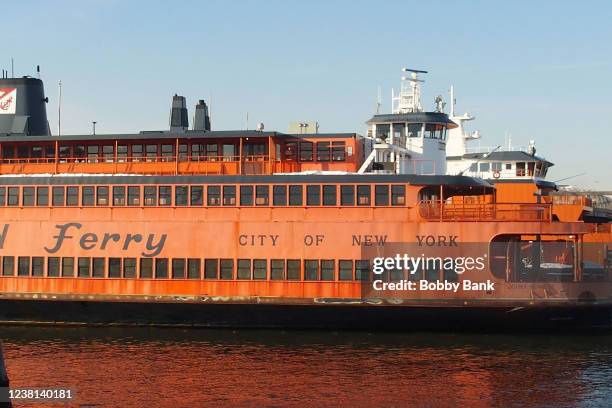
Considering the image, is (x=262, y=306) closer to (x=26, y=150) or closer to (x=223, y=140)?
(x=223, y=140)

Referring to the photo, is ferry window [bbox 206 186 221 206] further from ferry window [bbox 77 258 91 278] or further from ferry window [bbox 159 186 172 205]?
ferry window [bbox 77 258 91 278]

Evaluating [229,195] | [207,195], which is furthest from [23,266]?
[229,195]

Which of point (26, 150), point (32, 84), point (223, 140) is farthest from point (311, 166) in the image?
point (32, 84)

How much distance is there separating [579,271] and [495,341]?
4197 mm

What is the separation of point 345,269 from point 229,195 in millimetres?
5662

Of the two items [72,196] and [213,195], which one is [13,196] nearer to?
[72,196]

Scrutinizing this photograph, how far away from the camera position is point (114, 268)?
110ft

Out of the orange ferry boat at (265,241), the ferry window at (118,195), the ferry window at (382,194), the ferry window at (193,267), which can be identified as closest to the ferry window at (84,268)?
the orange ferry boat at (265,241)

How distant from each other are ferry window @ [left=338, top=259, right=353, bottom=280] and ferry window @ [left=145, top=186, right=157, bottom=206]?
27.0ft

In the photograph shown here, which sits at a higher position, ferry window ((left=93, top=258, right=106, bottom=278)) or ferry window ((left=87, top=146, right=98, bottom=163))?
ferry window ((left=87, top=146, right=98, bottom=163))

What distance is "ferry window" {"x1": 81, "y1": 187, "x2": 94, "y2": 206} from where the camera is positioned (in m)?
33.9

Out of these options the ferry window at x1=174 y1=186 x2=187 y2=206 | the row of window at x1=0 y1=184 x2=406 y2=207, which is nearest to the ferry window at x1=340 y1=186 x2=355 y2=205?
the row of window at x1=0 y1=184 x2=406 y2=207

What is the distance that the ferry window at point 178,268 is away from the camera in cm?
3291

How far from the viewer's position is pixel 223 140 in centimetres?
3550
